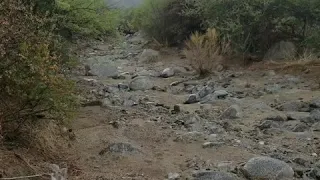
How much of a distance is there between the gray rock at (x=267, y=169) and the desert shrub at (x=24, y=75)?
2878 millimetres

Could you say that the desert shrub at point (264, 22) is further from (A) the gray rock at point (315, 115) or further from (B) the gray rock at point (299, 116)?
(B) the gray rock at point (299, 116)

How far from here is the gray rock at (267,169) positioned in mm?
7270

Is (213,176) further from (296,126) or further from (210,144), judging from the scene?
(296,126)

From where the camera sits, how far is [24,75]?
6.58m

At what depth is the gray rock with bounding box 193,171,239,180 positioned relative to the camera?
23.2 feet

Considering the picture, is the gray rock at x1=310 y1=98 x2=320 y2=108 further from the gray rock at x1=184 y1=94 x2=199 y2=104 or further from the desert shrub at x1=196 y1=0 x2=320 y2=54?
the desert shrub at x1=196 y1=0 x2=320 y2=54

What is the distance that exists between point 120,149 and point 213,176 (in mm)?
1900

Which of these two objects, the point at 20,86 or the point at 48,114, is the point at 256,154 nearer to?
the point at 48,114

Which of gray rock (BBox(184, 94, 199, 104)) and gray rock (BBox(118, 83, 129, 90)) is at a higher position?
gray rock (BBox(184, 94, 199, 104))

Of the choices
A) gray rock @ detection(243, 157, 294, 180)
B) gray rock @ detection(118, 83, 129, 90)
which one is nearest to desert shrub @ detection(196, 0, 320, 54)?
gray rock @ detection(118, 83, 129, 90)

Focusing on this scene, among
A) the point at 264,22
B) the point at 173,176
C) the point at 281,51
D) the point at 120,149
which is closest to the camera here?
the point at 173,176

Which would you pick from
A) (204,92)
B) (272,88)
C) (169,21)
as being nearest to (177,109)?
(204,92)

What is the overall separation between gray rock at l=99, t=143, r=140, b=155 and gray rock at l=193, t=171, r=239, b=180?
1482mm

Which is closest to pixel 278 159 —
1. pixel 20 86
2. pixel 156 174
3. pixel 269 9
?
pixel 156 174
